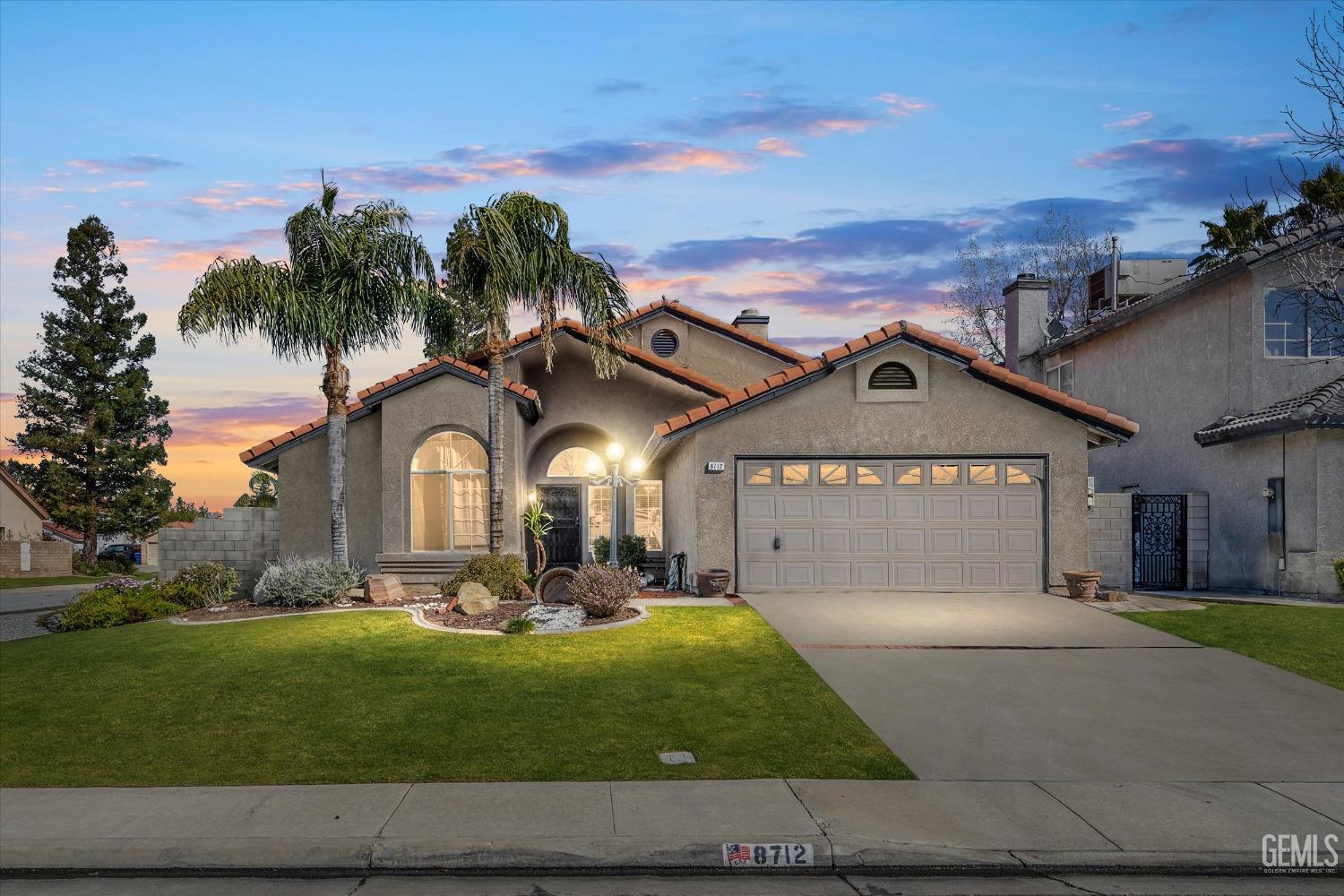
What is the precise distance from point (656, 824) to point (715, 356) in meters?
20.4

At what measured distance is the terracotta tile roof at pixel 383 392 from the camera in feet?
63.7

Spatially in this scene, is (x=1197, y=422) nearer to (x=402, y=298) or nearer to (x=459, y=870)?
(x=402, y=298)

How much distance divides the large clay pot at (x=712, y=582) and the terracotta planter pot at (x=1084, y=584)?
6.15 meters

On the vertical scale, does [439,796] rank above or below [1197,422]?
below

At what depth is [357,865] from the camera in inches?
229

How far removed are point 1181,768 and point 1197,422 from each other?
15.6 meters

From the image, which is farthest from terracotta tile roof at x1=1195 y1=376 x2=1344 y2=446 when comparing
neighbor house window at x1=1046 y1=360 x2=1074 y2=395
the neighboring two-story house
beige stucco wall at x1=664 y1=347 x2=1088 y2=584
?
neighbor house window at x1=1046 y1=360 x2=1074 y2=395

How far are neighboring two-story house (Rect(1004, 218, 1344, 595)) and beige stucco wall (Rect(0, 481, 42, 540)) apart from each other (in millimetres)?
47676

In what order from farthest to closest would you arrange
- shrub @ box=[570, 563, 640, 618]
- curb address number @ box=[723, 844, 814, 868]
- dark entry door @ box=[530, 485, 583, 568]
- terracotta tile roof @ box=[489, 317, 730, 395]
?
dark entry door @ box=[530, 485, 583, 568] < terracotta tile roof @ box=[489, 317, 730, 395] < shrub @ box=[570, 563, 640, 618] < curb address number @ box=[723, 844, 814, 868]

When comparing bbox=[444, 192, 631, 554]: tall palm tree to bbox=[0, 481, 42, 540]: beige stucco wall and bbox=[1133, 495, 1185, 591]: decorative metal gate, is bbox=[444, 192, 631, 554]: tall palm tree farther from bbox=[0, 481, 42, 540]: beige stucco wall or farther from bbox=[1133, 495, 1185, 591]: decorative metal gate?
bbox=[0, 481, 42, 540]: beige stucco wall

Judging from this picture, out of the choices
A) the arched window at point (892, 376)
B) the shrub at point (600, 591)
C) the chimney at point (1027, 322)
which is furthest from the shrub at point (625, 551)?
the chimney at point (1027, 322)

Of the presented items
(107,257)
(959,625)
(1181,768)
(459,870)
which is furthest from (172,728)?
(107,257)

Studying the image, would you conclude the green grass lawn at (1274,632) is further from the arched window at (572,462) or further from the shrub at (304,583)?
the shrub at (304,583)

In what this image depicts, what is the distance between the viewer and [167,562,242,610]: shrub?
58.7ft
